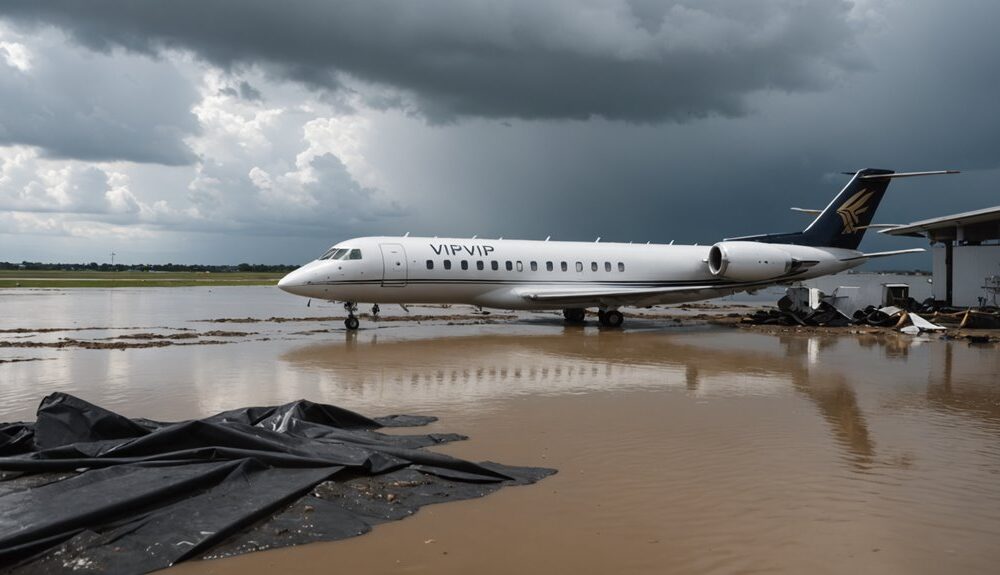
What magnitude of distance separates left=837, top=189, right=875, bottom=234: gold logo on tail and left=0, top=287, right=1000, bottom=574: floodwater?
411 inches

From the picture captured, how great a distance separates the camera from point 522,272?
81.8 feet

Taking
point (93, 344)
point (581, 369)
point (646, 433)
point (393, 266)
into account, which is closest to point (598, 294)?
point (393, 266)

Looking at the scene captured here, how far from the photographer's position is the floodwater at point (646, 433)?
4859mm

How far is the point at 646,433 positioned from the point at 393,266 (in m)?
15.0

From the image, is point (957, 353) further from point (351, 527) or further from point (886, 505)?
point (351, 527)

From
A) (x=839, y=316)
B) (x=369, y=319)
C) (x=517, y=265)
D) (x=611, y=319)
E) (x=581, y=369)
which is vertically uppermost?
(x=517, y=265)

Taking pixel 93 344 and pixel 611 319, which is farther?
pixel 611 319

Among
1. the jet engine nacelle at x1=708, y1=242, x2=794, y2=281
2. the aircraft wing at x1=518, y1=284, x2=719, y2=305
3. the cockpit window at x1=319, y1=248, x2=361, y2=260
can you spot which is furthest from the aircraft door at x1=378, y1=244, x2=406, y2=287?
the jet engine nacelle at x1=708, y1=242, x2=794, y2=281

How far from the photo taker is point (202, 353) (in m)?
16.1

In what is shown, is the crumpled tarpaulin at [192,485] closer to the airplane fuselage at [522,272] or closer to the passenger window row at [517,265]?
the airplane fuselage at [522,272]

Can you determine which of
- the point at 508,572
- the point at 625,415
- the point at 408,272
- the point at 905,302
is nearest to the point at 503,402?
the point at 625,415

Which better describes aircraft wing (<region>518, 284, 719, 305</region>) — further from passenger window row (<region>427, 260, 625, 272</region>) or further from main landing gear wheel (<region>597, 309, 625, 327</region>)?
passenger window row (<region>427, 260, 625, 272</region>)

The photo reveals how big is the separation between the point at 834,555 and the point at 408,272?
18594 millimetres

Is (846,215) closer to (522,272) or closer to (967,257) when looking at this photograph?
(967,257)
